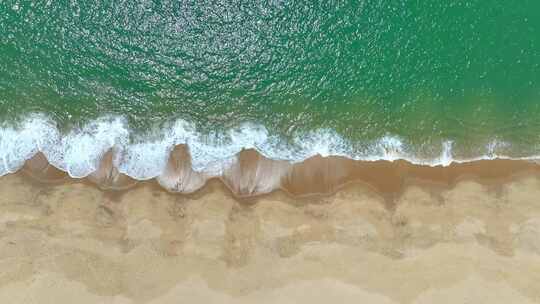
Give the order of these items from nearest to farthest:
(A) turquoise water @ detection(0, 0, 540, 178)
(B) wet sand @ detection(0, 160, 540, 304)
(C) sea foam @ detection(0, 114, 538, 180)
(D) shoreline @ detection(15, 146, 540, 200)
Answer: (B) wet sand @ detection(0, 160, 540, 304) → (D) shoreline @ detection(15, 146, 540, 200) → (C) sea foam @ detection(0, 114, 538, 180) → (A) turquoise water @ detection(0, 0, 540, 178)

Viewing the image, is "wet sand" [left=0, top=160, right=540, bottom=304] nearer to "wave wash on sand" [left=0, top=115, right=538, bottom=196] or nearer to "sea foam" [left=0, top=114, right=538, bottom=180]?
"wave wash on sand" [left=0, top=115, right=538, bottom=196]

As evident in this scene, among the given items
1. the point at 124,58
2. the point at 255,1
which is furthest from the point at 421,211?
the point at 124,58

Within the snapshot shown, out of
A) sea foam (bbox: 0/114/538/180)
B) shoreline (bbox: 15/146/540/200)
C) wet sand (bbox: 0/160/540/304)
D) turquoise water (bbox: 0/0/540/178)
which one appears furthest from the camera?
turquoise water (bbox: 0/0/540/178)

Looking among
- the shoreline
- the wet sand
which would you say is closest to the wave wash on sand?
the shoreline

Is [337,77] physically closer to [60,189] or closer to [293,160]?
[293,160]

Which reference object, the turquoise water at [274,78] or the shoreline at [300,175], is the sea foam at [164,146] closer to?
the turquoise water at [274,78]

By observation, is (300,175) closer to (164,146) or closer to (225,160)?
(225,160)

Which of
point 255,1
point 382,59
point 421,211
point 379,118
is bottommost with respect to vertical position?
point 421,211
